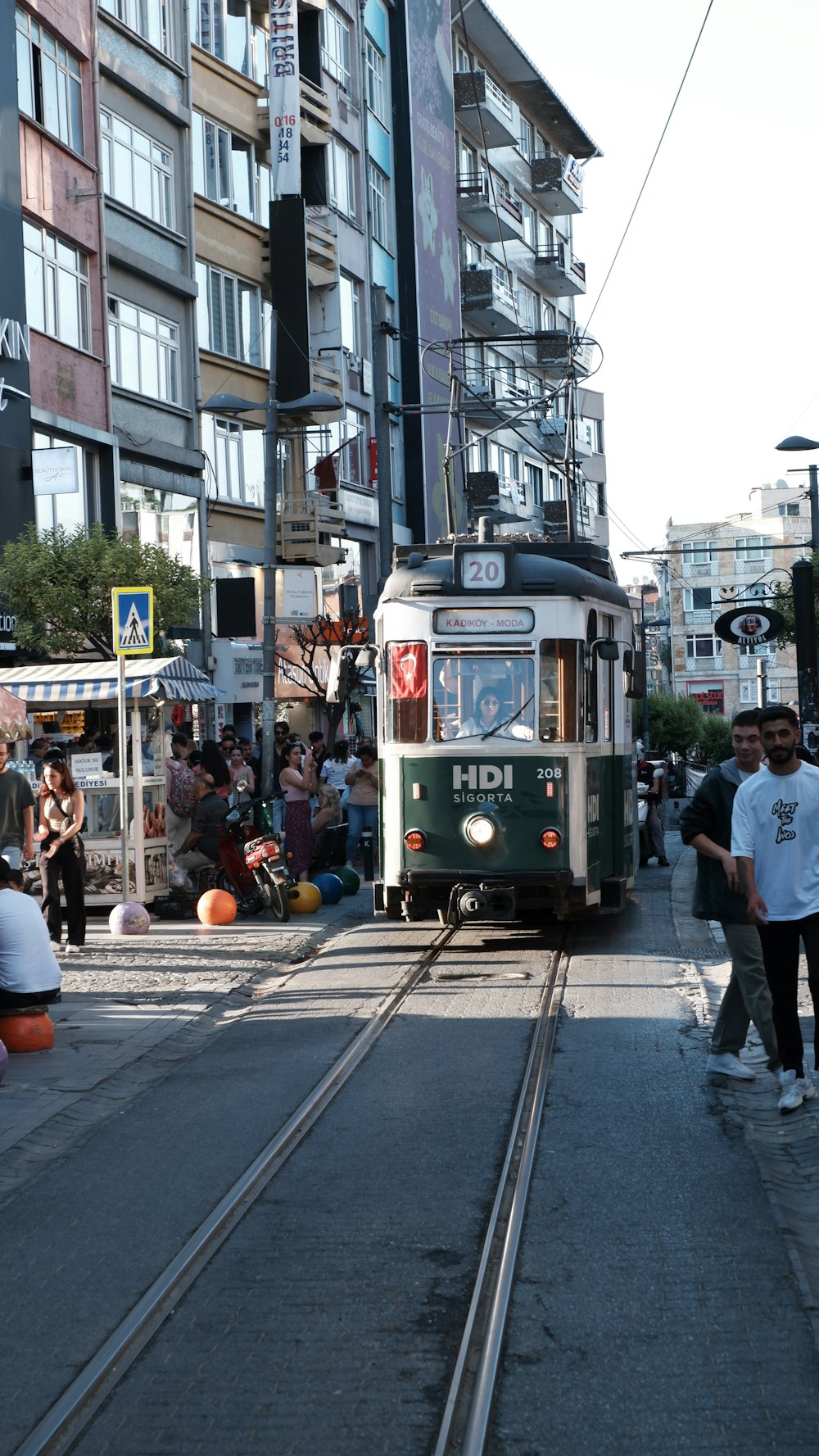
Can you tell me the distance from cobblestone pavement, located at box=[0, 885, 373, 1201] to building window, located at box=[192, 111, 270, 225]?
20.3 m

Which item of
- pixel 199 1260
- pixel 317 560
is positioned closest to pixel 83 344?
pixel 317 560

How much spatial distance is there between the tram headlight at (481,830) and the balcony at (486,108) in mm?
40851

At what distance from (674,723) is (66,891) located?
71921mm

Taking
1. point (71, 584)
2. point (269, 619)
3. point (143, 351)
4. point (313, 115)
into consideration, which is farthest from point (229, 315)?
point (71, 584)

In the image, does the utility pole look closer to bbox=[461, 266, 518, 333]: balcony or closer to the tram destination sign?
the tram destination sign

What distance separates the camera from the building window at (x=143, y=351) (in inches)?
1150

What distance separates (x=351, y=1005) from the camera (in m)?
11.7

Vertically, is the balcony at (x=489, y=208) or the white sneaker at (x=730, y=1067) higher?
the balcony at (x=489, y=208)

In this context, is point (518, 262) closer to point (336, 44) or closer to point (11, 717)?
point (336, 44)

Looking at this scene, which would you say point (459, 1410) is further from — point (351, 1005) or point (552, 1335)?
point (351, 1005)

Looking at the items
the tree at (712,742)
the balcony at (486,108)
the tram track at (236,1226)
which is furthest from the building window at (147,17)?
the tree at (712,742)

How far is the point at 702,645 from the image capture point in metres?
108

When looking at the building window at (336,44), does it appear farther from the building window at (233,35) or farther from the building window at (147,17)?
the building window at (147,17)

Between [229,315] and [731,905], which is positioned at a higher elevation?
[229,315]
